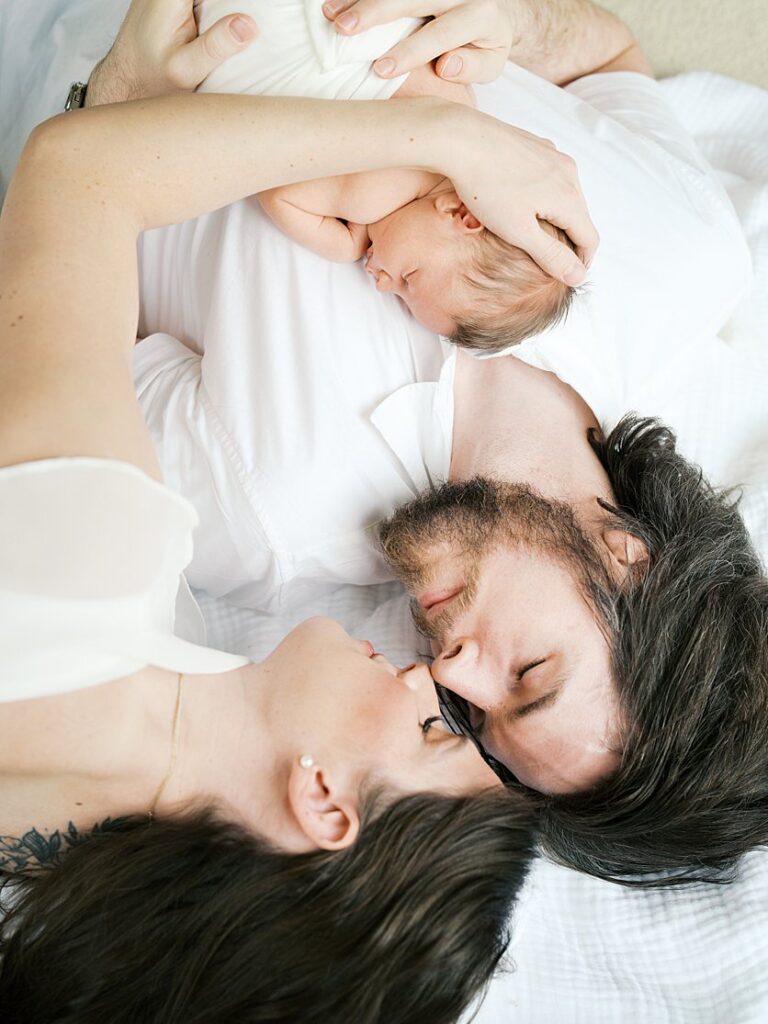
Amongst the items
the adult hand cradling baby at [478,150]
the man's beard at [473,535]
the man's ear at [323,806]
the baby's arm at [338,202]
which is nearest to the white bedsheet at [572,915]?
the man's beard at [473,535]

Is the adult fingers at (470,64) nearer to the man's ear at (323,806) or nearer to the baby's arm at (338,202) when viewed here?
the baby's arm at (338,202)

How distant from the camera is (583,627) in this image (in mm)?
Answer: 1483

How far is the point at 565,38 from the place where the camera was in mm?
2193

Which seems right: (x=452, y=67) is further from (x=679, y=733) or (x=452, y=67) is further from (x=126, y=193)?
(x=679, y=733)

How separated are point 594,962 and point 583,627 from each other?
559 mm

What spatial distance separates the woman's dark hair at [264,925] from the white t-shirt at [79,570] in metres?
0.27

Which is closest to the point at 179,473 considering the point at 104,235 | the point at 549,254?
the point at 104,235

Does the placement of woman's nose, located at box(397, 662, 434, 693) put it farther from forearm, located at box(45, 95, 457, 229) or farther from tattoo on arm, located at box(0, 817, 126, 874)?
forearm, located at box(45, 95, 457, 229)

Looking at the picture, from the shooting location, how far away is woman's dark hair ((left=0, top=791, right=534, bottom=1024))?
1075mm

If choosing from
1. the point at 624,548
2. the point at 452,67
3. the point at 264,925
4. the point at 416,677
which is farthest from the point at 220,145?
the point at 264,925

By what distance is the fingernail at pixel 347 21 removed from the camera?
54.6 inches

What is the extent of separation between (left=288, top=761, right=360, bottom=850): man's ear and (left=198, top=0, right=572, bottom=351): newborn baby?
80cm

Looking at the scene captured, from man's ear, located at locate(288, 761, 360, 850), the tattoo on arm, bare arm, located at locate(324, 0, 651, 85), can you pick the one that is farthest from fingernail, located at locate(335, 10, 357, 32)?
the tattoo on arm

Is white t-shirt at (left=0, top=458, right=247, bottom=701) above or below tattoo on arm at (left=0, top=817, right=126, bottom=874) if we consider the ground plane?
above
